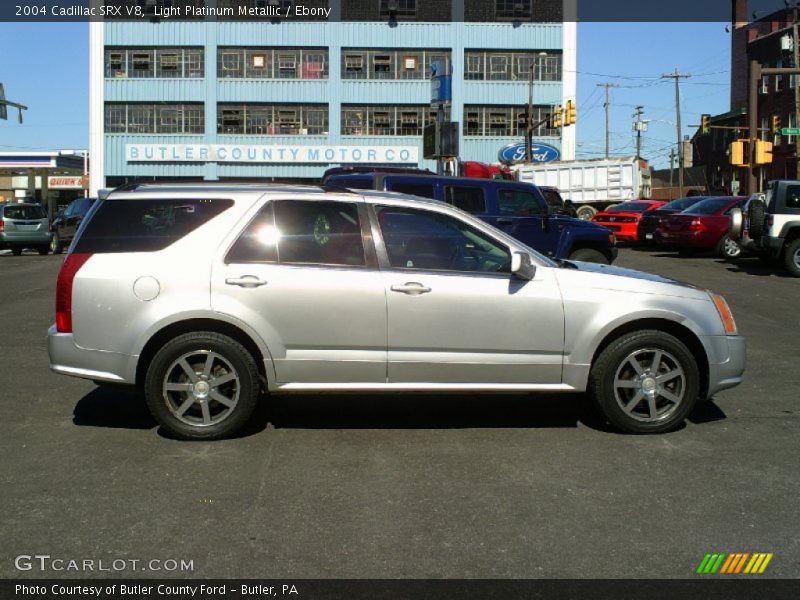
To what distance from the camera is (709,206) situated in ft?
76.2

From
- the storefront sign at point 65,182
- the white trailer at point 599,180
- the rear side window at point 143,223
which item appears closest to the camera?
the rear side window at point 143,223

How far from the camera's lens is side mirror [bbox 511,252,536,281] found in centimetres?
602

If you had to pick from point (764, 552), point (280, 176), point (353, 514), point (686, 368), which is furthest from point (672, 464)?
point (280, 176)

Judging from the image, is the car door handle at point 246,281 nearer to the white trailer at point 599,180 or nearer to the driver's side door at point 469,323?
the driver's side door at point 469,323

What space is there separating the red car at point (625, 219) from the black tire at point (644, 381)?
68.7 feet

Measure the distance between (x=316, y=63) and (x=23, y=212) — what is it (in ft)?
83.7

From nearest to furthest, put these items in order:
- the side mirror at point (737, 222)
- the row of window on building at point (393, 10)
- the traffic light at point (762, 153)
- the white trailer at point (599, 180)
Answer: the side mirror at point (737, 222) < the traffic light at point (762, 153) < the white trailer at point (599, 180) < the row of window on building at point (393, 10)

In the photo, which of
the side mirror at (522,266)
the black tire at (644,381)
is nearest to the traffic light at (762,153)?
the black tire at (644,381)

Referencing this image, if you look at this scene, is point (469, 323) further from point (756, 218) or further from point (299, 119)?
point (299, 119)

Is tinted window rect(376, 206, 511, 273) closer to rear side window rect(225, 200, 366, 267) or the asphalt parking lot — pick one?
rear side window rect(225, 200, 366, 267)

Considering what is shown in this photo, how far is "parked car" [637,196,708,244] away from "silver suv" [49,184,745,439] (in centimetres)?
1964

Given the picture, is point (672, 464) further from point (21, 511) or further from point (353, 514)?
point (21, 511)

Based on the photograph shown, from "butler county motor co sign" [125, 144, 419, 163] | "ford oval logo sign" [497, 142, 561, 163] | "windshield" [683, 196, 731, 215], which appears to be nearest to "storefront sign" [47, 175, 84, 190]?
"butler county motor co sign" [125, 144, 419, 163]

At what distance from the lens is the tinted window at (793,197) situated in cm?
1836
